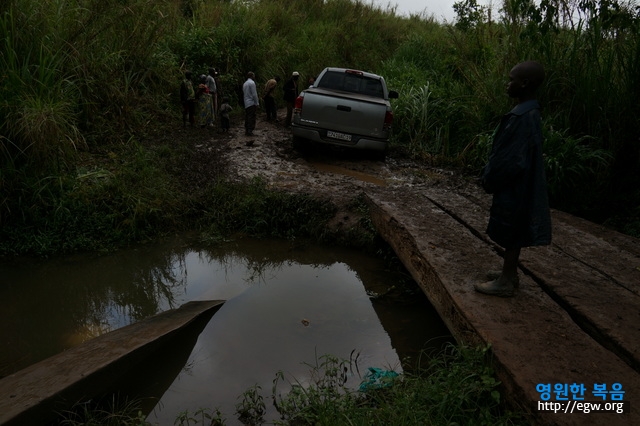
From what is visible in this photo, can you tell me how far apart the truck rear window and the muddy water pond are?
4.68 m

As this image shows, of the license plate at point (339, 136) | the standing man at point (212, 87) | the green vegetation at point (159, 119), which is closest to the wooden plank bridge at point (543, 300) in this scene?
the green vegetation at point (159, 119)

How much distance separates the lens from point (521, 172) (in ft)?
10.5

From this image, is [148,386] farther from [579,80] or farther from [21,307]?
[579,80]

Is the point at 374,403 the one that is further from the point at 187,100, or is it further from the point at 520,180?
the point at 187,100

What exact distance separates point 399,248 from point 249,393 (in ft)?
7.32

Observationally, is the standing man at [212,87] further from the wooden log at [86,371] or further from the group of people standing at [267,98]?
the wooden log at [86,371]

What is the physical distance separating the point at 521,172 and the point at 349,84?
7.17 meters

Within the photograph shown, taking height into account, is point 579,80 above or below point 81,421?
above

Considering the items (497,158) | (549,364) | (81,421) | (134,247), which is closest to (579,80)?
(497,158)

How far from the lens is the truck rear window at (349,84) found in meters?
9.93

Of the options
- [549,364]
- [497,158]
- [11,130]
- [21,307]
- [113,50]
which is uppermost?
[113,50]

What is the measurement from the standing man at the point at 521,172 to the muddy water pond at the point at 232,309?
113 cm

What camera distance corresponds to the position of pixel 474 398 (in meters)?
2.85

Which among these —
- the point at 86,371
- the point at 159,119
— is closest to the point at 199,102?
the point at 159,119
